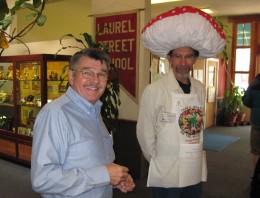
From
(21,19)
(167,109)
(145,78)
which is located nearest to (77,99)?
(167,109)

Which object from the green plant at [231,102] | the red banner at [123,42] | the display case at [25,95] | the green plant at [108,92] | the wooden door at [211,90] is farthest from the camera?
the green plant at [231,102]

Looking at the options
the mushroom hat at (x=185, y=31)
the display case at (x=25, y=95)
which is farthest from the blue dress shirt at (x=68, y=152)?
the display case at (x=25, y=95)

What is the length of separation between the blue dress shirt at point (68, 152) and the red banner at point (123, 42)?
94.4 inches

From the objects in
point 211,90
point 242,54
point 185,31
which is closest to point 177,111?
point 185,31

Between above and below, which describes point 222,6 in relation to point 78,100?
above

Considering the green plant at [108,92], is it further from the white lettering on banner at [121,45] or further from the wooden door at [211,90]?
the wooden door at [211,90]

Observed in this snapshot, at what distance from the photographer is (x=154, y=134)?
1.94m

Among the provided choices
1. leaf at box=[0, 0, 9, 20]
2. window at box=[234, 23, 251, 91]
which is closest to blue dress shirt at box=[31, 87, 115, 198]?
leaf at box=[0, 0, 9, 20]

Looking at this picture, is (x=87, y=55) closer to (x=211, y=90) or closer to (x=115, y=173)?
(x=115, y=173)

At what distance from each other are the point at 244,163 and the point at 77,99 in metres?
4.18

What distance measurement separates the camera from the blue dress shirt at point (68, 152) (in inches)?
41.5

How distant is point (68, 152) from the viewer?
3.72 feet

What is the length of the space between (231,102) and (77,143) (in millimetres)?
7379

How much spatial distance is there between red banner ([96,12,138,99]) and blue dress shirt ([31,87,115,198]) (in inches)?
94.4
